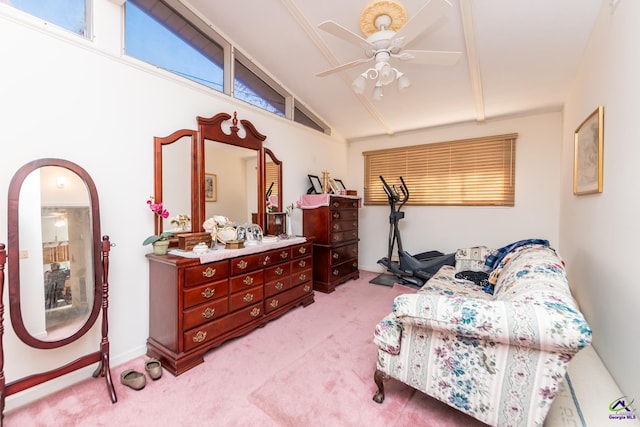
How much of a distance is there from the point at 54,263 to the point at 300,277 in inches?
81.0

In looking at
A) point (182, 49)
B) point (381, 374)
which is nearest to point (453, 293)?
point (381, 374)

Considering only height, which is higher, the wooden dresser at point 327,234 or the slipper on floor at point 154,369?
the wooden dresser at point 327,234

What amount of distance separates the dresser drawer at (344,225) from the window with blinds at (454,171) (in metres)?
0.77

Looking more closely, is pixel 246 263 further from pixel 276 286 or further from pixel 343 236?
pixel 343 236

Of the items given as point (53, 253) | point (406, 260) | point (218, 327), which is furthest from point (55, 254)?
point (406, 260)

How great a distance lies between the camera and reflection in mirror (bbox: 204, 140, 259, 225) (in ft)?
8.75

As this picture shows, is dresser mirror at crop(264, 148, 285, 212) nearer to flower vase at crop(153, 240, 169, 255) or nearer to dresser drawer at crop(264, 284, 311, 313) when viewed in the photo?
dresser drawer at crop(264, 284, 311, 313)

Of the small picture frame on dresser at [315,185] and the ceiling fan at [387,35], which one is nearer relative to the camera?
the ceiling fan at [387,35]

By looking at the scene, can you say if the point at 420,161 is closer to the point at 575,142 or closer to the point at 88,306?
the point at 575,142

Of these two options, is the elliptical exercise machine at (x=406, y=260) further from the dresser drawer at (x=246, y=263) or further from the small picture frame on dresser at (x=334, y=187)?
the dresser drawer at (x=246, y=263)

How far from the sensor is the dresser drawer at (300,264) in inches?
119

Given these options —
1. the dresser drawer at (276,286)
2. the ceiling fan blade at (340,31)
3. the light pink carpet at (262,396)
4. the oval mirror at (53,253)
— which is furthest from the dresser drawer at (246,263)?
the ceiling fan blade at (340,31)
